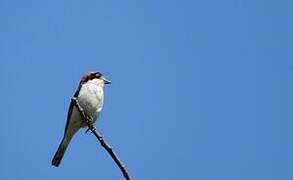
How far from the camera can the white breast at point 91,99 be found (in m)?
9.41

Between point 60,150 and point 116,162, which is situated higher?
point 60,150

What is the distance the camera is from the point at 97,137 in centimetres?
508

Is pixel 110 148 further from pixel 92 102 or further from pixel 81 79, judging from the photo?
pixel 81 79

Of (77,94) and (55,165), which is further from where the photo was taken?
(77,94)

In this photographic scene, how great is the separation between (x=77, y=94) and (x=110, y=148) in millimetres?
→ 5223

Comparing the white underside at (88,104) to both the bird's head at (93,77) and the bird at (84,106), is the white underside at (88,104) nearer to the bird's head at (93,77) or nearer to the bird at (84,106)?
the bird at (84,106)

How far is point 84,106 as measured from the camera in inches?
371

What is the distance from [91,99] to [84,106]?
0.60 feet

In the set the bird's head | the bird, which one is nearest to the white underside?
the bird

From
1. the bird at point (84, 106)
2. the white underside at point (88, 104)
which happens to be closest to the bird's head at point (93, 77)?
the bird at point (84, 106)

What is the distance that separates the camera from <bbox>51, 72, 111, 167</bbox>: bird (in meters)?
9.31

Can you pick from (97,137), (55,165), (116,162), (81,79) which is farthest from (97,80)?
(116,162)

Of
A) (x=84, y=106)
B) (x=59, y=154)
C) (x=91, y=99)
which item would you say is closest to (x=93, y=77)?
(x=91, y=99)

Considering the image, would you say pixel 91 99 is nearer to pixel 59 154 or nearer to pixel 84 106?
pixel 84 106
